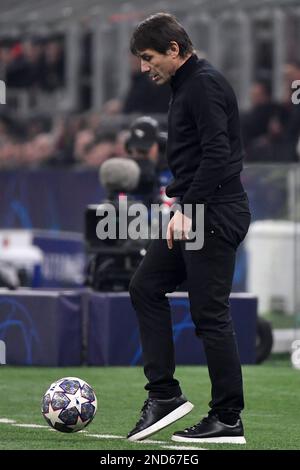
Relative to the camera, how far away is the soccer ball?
25.3ft

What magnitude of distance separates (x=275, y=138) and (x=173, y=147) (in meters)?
9.38

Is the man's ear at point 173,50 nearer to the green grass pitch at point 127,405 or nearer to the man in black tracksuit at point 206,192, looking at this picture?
the man in black tracksuit at point 206,192

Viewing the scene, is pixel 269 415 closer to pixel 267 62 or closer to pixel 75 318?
pixel 75 318

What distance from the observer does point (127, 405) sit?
30.9 ft

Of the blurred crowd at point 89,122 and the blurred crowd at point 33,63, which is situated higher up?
the blurred crowd at point 33,63

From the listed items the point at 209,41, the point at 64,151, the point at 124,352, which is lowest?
→ the point at 124,352

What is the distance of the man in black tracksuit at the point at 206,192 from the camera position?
24.0ft

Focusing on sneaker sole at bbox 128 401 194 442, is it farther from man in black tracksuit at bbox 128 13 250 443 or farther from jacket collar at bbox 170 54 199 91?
jacket collar at bbox 170 54 199 91

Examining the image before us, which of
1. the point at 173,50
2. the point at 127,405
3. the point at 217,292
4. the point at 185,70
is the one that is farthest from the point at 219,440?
the point at 127,405

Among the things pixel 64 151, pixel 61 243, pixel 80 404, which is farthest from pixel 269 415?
pixel 64 151

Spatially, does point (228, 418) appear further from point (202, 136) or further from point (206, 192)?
point (202, 136)

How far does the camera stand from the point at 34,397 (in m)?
9.77

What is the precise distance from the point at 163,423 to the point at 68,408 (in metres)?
0.48

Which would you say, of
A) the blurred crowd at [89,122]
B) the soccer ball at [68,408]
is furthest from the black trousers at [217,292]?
the blurred crowd at [89,122]
